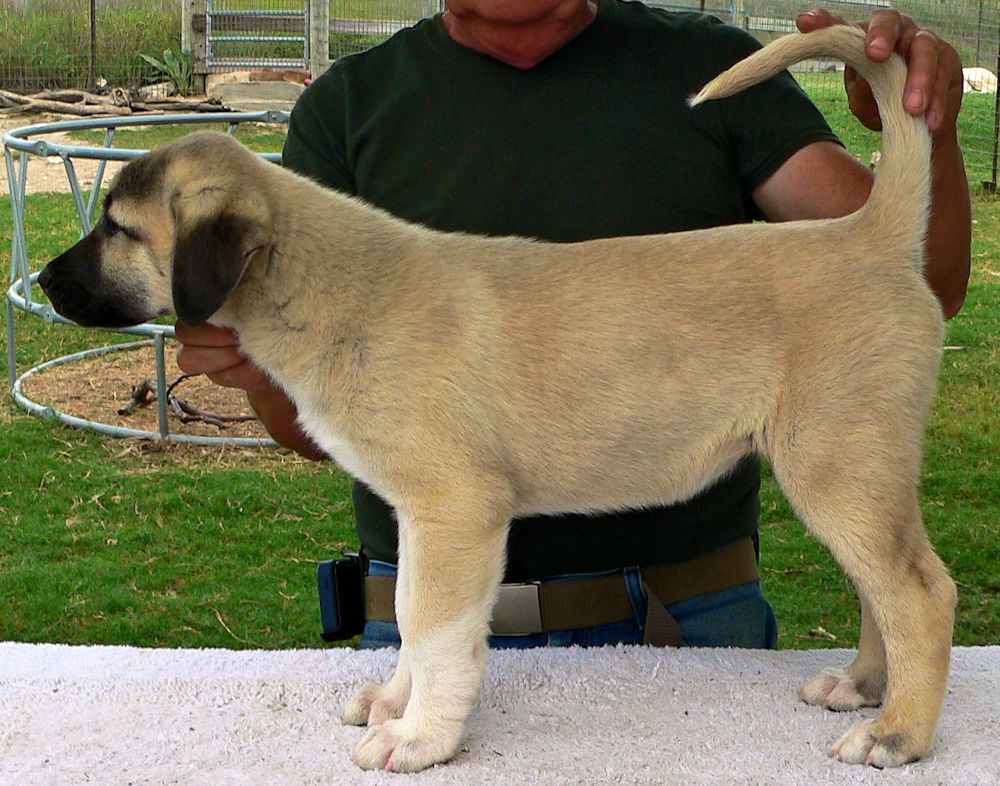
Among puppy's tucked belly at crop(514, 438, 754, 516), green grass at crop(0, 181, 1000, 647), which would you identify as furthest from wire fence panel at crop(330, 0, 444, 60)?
puppy's tucked belly at crop(514, 438, 754, 516)

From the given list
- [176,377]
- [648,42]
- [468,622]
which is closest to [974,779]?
[468,622]

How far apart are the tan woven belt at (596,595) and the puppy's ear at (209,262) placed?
1.15m

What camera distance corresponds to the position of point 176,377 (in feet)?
32.6

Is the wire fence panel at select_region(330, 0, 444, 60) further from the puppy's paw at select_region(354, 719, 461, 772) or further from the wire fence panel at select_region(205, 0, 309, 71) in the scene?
the puppy's paw at select_region(354, 719, 461, 772)

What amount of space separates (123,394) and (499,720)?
730 centimetres

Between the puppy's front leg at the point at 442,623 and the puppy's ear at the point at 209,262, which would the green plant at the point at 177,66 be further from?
the puppy's front leg at the point at 442,623

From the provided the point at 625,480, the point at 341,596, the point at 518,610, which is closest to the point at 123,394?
the point at 341,596

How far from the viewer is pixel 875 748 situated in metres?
2.75

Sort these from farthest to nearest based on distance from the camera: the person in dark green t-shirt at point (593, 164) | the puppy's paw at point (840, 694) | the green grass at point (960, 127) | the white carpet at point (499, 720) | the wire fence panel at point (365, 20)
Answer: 1. the wire fence panel at point (365, 20)
2. the green grass at point (960, 127)
3. the person in dark green t-shirt at point (593, 164)
4. the puppy's paw at point (840, 694)
5. the white carpet at point (499, 720)

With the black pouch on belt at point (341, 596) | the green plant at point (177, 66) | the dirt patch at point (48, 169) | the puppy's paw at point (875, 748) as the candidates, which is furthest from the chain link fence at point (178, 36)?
the puppy's paw at point (875, 748)

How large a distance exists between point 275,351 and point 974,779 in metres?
1.77

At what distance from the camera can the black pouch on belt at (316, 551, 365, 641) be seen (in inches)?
145

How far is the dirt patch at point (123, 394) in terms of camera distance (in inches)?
358

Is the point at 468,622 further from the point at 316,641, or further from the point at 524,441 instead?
the point at 316,641
